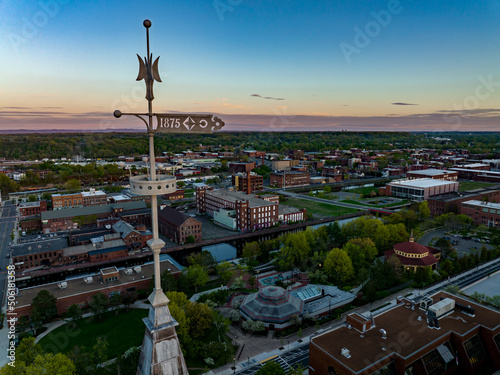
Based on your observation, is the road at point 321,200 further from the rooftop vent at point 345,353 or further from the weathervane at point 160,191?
the weathervane at point 160,191

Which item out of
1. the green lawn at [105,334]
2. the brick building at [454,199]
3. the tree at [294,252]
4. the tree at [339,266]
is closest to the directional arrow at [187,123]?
the green lawn at [105,334]

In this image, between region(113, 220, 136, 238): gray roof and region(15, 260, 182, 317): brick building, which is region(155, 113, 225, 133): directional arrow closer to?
region(15, 260, 182, 317): brick building

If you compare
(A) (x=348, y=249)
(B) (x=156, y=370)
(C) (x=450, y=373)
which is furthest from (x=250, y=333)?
(B) (x=156, y=370)

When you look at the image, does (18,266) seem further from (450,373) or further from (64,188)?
(64,188)

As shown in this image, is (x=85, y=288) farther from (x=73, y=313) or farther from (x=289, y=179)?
(x=289, y=179)

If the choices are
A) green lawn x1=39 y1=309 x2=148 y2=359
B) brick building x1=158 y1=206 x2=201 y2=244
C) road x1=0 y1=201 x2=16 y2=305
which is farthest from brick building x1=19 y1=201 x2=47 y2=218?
green lawn x1=39 y1=309 x2=148 y2=359
